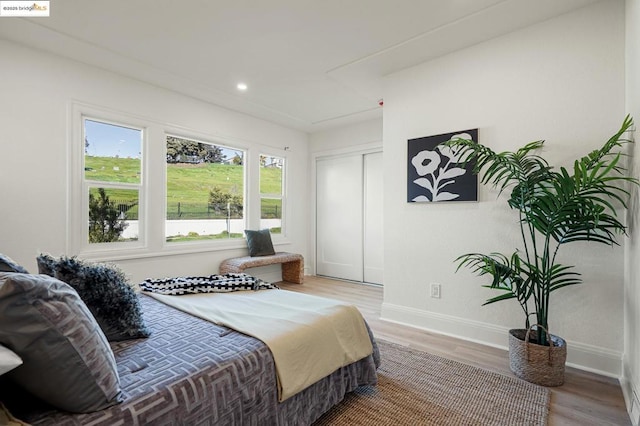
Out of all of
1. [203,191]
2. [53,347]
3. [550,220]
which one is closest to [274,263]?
[203,191]

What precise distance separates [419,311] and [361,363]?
1.28 metres

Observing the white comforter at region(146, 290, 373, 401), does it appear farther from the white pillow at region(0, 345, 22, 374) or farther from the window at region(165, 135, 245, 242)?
the window at region(165, 135, 245, 242)

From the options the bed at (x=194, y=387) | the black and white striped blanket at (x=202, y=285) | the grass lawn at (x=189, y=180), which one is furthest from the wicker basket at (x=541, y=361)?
the grass lawn at (x=189, y=180)

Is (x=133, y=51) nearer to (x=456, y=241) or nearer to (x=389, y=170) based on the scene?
(x=389, y=170)

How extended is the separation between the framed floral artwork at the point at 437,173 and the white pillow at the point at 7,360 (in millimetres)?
2759

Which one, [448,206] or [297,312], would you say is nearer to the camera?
[297,312]

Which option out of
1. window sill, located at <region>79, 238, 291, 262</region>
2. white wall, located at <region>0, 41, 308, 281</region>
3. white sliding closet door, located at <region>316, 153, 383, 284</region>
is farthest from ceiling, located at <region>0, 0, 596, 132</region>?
window sill, located at <region>79, 238, 291, 262</region>

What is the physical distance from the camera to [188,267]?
380cm

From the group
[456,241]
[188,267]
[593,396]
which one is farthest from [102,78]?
[593,396]

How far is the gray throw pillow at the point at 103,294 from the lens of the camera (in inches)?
51.2

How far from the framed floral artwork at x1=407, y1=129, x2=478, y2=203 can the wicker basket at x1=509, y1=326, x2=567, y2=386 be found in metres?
1.15

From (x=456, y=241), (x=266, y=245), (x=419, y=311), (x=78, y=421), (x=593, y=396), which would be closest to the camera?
(x=78, y=421)

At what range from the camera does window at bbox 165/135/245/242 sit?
3.82m

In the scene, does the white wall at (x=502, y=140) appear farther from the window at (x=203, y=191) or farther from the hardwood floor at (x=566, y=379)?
the window at (x=203, y=191)
